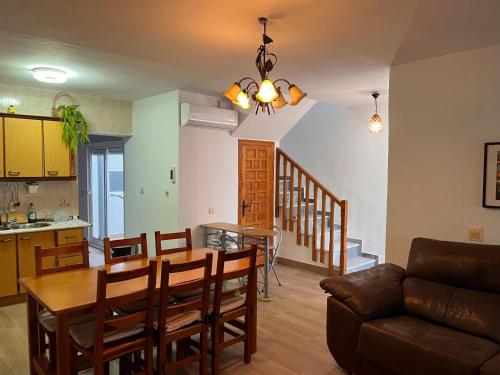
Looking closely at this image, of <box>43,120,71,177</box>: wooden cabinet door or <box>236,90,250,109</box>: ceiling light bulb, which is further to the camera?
<box>43,120,71,177</box>: wooden cabinet door

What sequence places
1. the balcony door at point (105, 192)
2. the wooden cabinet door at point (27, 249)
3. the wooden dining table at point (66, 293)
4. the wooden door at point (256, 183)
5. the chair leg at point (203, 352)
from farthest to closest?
the balcony door at point (105, 192) < the wooden door at point (256, 183) < the wooden cabinet door at point (27, 249) < the chair leg at point (203, 352) < the wooden dining table at point (66, 293)

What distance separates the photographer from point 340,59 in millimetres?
3480

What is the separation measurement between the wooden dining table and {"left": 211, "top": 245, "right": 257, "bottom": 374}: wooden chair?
0.24ft

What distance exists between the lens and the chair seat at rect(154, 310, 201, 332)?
251 cm

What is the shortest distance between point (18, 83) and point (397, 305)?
16.0 feet

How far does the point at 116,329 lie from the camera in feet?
7.63

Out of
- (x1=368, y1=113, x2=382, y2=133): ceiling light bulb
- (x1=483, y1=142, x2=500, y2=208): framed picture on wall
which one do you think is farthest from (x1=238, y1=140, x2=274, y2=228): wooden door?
(x1=483, y1=142, x2=500, y2=208): framed picture on wall

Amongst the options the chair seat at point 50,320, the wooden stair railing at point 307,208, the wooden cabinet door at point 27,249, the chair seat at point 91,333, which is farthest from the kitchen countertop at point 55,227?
the wooden stair railing at point 307,208

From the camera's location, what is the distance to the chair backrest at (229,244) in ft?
15.9

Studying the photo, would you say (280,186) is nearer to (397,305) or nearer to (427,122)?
(427,122)

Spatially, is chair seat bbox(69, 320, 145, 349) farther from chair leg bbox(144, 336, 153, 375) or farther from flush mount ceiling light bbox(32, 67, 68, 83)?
flush mount ceiling light bbox(32, 67, 68, 83)

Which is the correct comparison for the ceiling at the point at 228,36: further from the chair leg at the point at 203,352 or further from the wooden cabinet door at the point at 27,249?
the chair leg at the point at 203,352

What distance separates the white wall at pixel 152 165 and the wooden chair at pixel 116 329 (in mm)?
2624

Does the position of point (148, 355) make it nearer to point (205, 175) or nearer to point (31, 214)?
point (205, 175)
